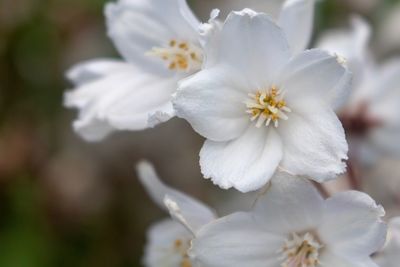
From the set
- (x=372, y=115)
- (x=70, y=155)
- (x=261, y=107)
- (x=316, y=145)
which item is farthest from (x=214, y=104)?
(x=70, y=155)

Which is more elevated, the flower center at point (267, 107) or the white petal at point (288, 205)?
the flower center at point (267, 107)

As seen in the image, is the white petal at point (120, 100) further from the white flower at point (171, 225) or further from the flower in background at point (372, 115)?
the flower in background at point (372, 115)

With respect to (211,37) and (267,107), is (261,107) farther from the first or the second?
(211,37)

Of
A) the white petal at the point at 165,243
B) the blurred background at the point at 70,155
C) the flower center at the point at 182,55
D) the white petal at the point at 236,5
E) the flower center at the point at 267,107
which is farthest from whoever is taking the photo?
the white petal at the point at 236,5

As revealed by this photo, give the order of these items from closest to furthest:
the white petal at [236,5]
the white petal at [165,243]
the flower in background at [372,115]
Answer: the white petal at [165,243] → the flower in background at [372,115] → the white petal at [236,5]

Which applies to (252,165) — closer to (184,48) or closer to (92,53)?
(184,48)

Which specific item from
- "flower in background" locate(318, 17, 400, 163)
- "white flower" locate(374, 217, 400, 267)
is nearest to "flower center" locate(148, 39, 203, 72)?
"white flower" locate(374, 217, 400, 267)

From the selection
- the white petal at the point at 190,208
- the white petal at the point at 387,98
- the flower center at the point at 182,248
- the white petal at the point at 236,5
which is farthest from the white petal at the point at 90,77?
the white petal at the point at 236,5

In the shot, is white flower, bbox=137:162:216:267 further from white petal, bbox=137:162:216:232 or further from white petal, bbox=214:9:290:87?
white petal, bbox=214:9:290:87
